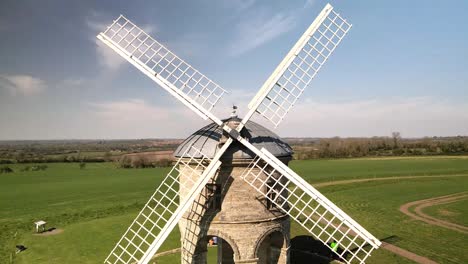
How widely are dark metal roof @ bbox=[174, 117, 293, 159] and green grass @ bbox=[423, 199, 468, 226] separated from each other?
2932 cm

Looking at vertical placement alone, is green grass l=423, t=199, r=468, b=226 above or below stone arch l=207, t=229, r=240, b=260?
below

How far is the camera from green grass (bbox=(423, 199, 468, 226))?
116ft

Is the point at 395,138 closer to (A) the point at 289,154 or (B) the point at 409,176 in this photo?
(B) the point at 409,176

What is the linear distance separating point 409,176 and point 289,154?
195ft

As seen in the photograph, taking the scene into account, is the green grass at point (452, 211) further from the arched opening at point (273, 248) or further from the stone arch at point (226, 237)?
the stone arch at point (226, 237)

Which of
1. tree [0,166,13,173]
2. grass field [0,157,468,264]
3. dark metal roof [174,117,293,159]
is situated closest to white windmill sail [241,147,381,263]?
dark metal roof [174,117,293,159]

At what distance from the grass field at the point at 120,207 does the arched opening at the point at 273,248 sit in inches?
310

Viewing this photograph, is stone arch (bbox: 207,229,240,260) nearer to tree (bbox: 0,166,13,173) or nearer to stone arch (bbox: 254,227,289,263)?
stone arch (bbox: 254,227,289,263)

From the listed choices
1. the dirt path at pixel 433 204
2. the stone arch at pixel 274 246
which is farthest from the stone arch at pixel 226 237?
the dirt path at pixel 433 204

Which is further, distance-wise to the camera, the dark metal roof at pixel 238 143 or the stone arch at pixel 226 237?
the stone arch at pixel 226 237

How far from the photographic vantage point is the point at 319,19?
46.5 feet

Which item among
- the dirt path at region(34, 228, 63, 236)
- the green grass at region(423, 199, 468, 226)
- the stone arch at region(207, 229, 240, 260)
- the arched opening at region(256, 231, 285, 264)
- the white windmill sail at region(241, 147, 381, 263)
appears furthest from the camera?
the green grass at region(423, 199, 468, 226)

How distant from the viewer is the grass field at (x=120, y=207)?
27078 millimetres

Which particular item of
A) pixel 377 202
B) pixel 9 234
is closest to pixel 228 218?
pixel 9 234
